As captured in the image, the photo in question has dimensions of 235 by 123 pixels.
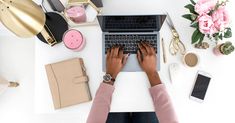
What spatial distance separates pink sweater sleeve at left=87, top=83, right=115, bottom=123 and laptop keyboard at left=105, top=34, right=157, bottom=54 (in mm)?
175

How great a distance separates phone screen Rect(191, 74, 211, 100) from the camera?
1188mm

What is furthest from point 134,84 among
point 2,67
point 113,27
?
point 2,67

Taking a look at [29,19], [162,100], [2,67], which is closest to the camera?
[29,19]

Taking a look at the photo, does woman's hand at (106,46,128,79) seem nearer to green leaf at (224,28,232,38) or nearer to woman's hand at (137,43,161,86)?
woman's hand at (137,43,161,86)

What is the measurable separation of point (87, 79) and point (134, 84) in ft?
0.64

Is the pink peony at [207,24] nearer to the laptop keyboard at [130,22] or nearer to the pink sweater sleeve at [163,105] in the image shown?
the laptop keyboard at [130,22]

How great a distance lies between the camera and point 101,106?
3.83 feet

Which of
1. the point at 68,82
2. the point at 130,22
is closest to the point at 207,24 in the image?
the point at 130,22

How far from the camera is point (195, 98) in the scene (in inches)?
46.8

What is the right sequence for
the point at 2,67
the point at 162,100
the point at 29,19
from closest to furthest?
1. the point at 29,19
2. the point at 162,100
3. the point at 2,67

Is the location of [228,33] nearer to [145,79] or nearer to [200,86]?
[200,86]

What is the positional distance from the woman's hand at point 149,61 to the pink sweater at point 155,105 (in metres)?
0.03

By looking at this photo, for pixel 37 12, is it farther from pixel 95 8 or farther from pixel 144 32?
pixel 144 32

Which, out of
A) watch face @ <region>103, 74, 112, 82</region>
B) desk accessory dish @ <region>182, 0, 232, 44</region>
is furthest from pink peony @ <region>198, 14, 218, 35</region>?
watch face @ <region>103, 74, 112, 82</region>
